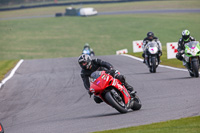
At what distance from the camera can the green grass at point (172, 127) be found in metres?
7.02

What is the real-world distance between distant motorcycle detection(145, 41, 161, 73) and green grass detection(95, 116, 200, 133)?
1072cm

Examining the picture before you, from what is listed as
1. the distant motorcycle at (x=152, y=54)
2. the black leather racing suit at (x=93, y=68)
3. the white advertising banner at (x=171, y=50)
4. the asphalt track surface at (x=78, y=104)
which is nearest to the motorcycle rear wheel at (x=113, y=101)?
the asphalt track surface at (x=78, y=104)

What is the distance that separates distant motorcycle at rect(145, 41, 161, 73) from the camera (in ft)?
61.0

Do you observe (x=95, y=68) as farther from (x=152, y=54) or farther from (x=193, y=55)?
(x=152, y=54)

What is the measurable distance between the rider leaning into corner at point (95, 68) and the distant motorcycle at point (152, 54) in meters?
8.52

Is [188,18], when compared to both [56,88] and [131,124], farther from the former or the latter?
[131,124]

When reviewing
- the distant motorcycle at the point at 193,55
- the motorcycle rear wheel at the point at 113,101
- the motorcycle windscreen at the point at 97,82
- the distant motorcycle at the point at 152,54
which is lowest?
the distant motorcycle at the point at 152,54

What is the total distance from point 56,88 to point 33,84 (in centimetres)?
193

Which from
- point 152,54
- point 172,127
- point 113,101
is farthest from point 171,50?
point 172,127

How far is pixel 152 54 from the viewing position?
61.3 ft

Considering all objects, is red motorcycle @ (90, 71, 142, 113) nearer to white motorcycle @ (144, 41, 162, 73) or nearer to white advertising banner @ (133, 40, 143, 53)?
white motorcycle @ (144, 41, 162, 73)

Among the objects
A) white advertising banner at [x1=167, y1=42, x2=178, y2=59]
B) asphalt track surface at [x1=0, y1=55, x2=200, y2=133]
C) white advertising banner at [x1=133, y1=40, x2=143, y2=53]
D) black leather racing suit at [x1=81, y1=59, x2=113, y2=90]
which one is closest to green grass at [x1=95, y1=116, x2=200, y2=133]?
asphalt track surface at [x1=0, y1=55, x2=200, y2=133]

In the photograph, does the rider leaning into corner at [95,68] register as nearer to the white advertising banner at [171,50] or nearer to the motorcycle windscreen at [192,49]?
the motorcycle windscreen at [192,49]

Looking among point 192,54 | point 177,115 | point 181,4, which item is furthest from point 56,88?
point 181,4
